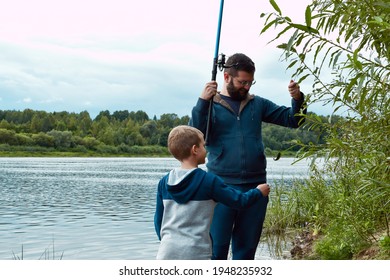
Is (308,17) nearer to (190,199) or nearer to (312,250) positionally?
(190,199)

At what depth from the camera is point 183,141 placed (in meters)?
3.28

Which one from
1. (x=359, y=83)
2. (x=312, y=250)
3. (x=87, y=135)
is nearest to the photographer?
(x=359, y=83)

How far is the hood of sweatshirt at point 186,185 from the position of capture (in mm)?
3236

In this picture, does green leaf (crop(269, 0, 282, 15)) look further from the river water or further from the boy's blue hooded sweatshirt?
the river water

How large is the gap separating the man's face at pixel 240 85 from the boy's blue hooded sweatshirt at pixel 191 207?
0.97m

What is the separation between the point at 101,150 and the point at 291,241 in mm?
67695

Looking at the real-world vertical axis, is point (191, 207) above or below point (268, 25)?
below

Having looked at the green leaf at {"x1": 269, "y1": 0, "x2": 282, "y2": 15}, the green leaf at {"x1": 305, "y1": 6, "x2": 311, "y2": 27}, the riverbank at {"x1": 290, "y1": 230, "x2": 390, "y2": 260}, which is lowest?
the riverbank at {"x1": 290, "y1": 230, "x2": 390, "y2": 260}

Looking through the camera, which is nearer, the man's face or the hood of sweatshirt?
the hood of sweatshirt

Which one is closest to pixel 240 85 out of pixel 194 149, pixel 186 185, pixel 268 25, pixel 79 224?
pixel 268 25

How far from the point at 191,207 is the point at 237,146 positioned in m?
0.86

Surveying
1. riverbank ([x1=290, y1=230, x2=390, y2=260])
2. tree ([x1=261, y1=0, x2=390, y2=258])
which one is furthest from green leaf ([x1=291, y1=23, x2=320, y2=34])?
riverbank ([x1=290, y1=230, x2=390, y2=260])

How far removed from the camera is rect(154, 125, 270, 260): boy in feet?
10.7

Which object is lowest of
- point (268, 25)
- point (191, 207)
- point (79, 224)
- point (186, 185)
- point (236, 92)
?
point (79, 224)
